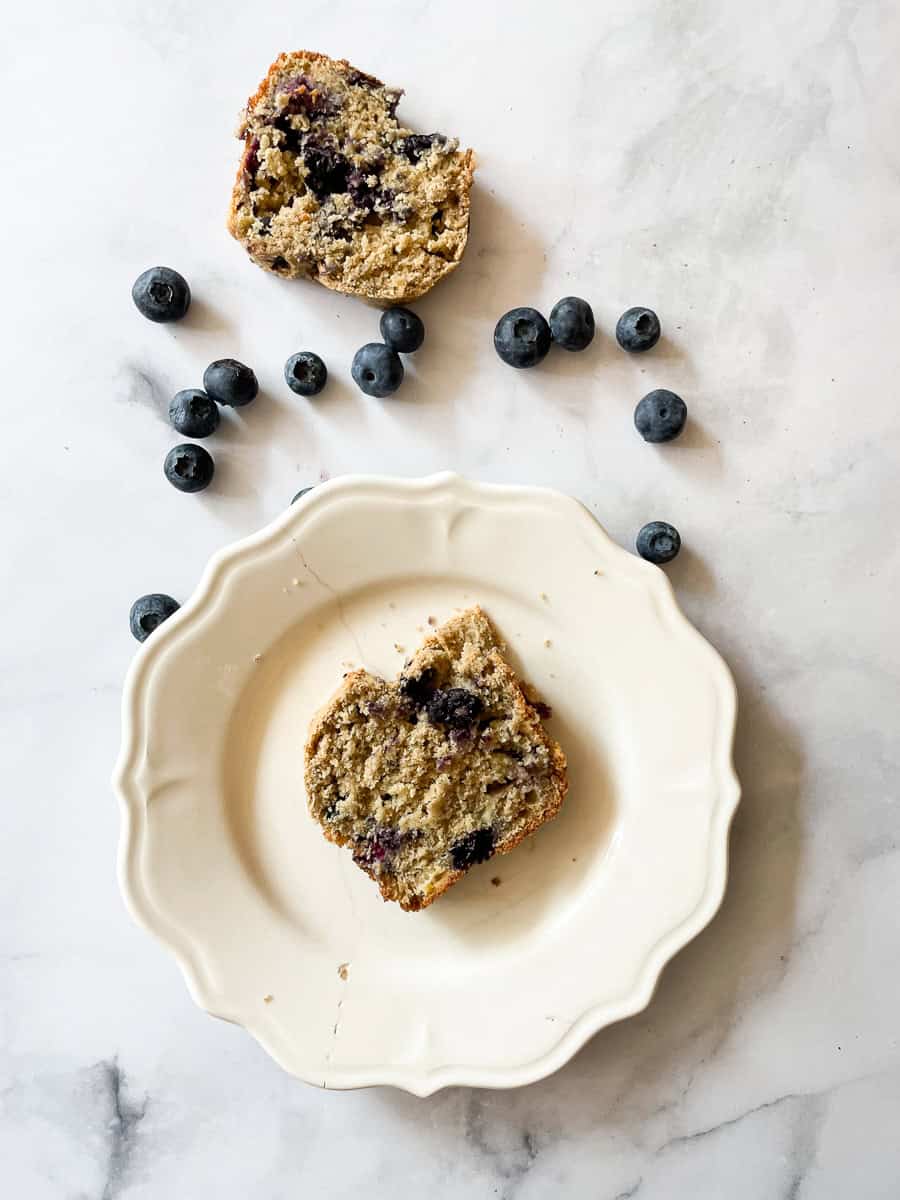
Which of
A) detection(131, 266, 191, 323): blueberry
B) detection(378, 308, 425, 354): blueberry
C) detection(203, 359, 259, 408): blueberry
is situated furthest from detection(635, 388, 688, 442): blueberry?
detection(131, 266, 191, 323): blueberry

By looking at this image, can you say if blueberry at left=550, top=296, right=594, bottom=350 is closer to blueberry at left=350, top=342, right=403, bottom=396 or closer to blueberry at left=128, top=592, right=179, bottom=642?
blueberry at left=350, top=342, right=403, bottom=396

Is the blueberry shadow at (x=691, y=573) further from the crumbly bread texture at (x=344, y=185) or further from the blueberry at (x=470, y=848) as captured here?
the crumbly bread texture at (x=344, y=185)

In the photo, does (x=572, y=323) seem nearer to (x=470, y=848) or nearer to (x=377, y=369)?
(x=377, y=369)

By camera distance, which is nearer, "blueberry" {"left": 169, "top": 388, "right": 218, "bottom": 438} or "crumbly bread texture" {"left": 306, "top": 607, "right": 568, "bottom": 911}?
"crumbly bread texture" {"left": 306, "top": 607, "right": 568, "bottom": 911}

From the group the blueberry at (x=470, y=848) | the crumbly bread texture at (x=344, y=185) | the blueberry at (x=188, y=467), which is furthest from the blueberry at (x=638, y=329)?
A: the blueberry at (x=470, y=848)

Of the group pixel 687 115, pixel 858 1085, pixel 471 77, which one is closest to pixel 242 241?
pixel 471 77

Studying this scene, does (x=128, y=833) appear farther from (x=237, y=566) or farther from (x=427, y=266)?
(x=427, y=266)

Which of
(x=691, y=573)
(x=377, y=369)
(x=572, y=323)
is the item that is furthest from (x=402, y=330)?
(x=691, y=573)
